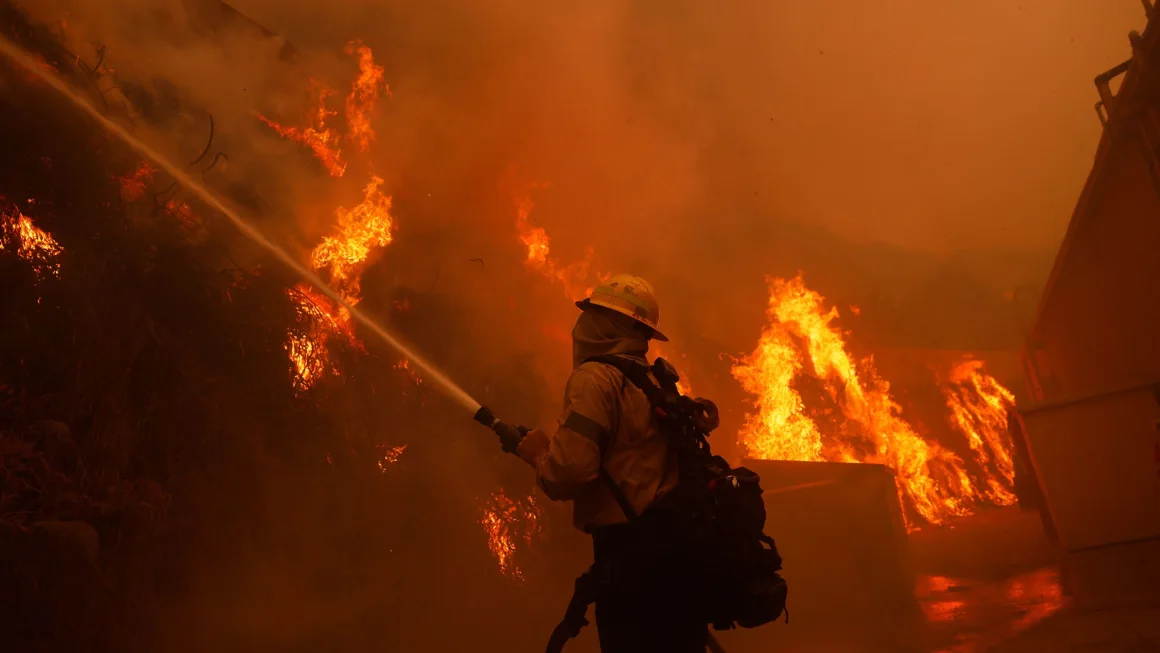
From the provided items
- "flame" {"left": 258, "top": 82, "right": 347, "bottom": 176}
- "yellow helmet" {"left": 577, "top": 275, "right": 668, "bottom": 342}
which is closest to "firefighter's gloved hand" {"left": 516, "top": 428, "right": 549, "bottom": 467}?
"yellow helmet" {"left": 577, "top": 275, "right": 668, "bottom": 342}

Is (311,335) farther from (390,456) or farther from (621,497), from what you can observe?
(621,497)

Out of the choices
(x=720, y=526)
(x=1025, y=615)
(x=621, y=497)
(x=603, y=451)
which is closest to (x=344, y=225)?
(x=603, y=451)

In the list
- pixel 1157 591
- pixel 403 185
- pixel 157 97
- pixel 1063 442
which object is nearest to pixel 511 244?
pixel 403 185

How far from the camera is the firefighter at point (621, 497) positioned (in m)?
2.27

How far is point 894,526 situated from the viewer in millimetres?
7789

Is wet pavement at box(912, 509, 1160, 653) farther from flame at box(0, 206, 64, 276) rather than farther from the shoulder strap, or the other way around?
flame at box(0, 206, 64, 276)

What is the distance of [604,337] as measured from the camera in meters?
2.79

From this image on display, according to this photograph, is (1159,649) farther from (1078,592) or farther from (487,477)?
(487,477)

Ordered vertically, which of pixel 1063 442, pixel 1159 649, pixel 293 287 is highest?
pixel 293 287

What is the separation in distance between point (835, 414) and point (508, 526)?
15857 mm

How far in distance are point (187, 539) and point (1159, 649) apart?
22.9ft

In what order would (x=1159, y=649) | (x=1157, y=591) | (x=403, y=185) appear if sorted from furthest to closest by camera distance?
(x=403, y=185), (x=1157, y=591), (x=1159, y=649)

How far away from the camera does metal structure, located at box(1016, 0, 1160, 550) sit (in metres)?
7.01

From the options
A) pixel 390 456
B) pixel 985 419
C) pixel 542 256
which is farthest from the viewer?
pixel 985 419
